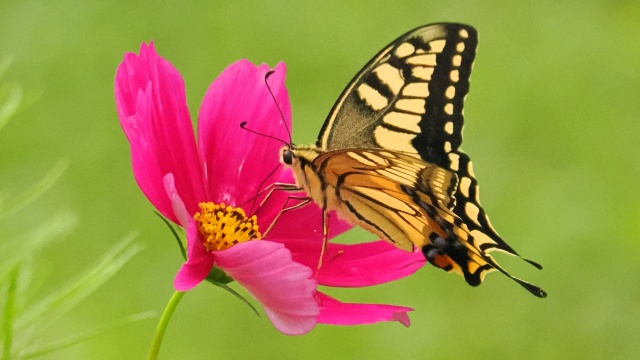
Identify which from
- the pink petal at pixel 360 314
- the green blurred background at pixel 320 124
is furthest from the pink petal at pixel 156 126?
the green blurred background at pixel 320 124

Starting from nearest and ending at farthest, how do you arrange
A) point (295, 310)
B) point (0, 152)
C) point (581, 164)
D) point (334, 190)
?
point (295, 310) < point (334, 190) < point (0, 152) < point (581, 164)

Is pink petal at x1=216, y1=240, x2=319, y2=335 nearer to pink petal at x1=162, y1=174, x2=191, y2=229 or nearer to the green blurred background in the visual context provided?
pink petal at x1=162, y1=174, x2=191, y2=229

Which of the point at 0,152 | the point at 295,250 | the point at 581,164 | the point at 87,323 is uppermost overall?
the point at 295,250

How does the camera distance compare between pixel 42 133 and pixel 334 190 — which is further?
pixel 42 133

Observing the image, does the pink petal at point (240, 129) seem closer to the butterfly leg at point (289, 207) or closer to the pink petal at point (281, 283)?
the butterfly leg at point (289, 207)

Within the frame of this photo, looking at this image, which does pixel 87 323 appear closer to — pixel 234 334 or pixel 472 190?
pixel 234 334

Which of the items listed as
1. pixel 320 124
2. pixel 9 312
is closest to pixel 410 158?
pixel 9 312

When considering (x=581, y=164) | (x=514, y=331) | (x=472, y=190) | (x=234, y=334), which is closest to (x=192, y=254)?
(x=472, y=190)
